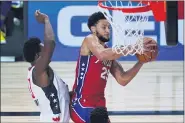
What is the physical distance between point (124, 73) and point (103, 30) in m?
0.32

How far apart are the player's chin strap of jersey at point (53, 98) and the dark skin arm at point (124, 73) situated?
395mm

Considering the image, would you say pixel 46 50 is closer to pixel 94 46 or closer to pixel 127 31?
pixel 94 46

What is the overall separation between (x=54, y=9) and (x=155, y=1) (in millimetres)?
6690

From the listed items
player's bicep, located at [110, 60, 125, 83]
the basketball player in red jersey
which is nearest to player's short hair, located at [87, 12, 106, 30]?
the basketball player in red jersey

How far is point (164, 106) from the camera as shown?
7215 mm

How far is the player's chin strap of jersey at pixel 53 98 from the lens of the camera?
3.62 m

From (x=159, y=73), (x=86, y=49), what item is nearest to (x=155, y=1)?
(x=86, y=49)

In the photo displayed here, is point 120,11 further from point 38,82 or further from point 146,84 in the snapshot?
point 146,84

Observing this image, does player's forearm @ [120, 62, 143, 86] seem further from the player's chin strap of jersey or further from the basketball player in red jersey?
the player's chin strap of jersey

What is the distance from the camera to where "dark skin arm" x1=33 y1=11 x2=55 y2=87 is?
3.55 m

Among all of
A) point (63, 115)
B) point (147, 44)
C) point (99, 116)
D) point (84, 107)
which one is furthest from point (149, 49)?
point (63, 115)

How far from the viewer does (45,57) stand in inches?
140

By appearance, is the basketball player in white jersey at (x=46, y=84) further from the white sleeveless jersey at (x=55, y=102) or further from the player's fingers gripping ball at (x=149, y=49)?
the player's fingers gripping ball at (x=149, y=49)

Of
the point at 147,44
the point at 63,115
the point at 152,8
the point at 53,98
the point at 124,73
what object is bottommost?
the point at 63,115
